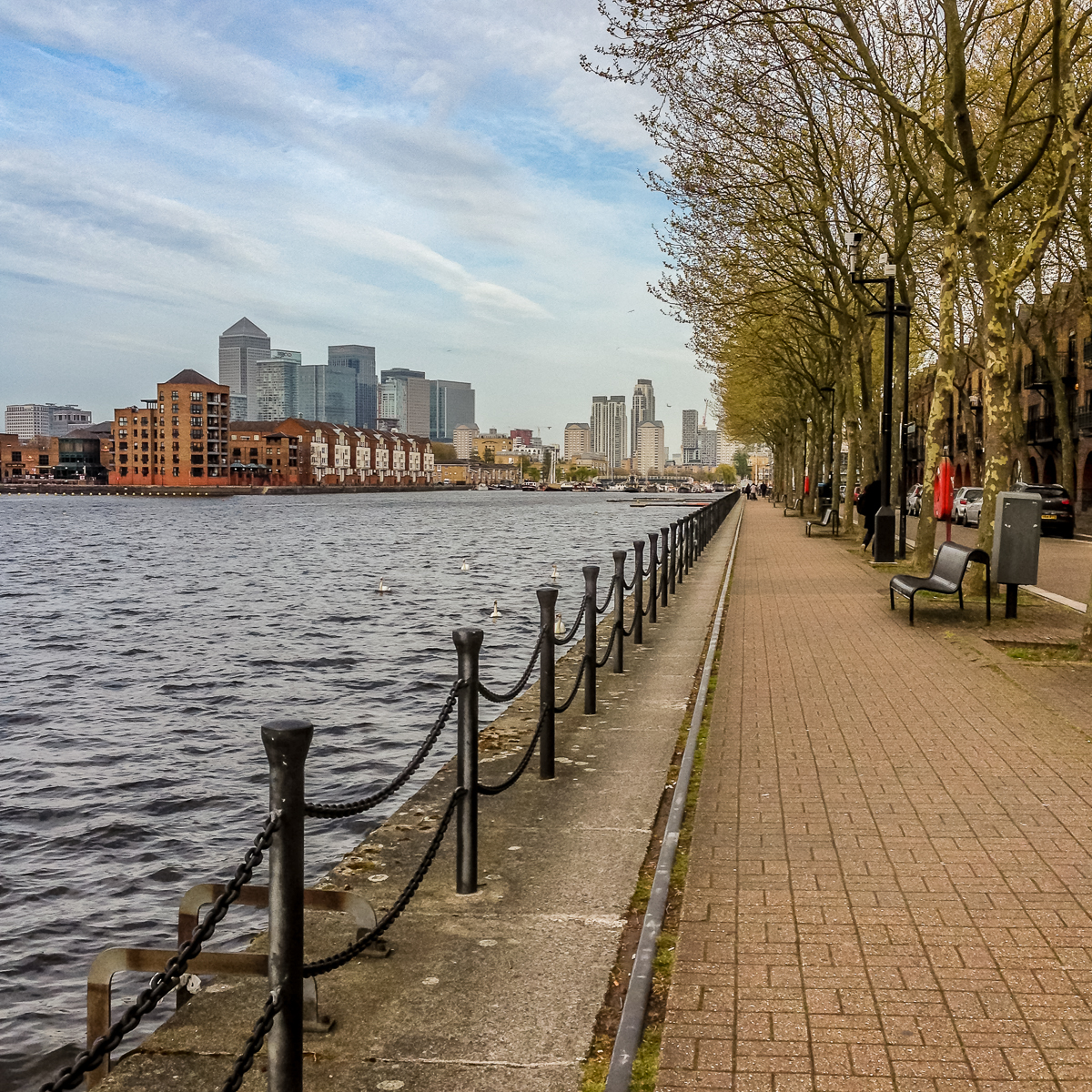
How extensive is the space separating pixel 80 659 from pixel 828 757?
1518cm

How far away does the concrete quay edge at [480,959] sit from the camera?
3.88 m

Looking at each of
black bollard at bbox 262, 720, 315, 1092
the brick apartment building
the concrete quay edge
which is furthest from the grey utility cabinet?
the brick apartment building

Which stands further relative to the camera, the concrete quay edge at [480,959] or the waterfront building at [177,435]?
the waterfront building at [177,435]

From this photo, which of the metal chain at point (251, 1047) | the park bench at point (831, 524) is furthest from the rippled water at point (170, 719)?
the park bench at point (831, 524)

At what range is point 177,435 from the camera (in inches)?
6708

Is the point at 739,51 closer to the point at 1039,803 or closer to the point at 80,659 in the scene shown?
the point at 80,659

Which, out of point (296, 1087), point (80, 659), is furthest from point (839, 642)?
point (80, 659)

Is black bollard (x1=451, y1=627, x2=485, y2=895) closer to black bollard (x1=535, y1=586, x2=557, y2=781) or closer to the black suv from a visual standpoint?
black bollard (x1=535, y1=586, x2=557, y2=781)

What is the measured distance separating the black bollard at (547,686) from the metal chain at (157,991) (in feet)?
13.9

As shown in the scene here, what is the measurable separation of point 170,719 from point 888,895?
35.5ft

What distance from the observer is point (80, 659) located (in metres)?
19.4

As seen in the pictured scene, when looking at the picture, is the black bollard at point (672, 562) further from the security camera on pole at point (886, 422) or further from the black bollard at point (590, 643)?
the black bollard at point (590, 643)

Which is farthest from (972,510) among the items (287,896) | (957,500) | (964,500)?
(287,896)

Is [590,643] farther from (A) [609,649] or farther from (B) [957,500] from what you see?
(B) [957,500]
